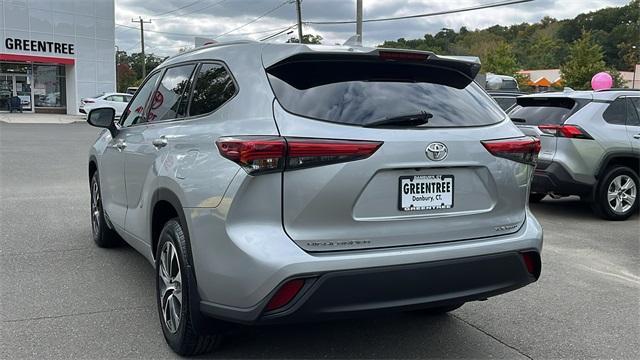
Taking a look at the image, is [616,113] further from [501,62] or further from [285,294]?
[501,62]

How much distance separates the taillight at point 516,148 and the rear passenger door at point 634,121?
5.22 m

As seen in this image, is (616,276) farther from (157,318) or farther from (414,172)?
(157,318)

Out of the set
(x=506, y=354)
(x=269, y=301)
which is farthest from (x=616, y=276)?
(x=269, y=301)

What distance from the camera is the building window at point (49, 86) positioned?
37.3 meters

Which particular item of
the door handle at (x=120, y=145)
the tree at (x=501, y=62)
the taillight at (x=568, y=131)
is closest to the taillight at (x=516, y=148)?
the door handle at (x=120, y=145)

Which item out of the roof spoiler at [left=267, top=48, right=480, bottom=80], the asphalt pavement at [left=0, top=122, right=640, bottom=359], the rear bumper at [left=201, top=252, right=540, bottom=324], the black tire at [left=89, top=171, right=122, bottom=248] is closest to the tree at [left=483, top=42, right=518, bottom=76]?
the asphalt pavement at [left=0, top=122, right=640, bottom=359]

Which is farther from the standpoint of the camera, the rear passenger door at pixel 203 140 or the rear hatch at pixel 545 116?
the rear hatch at pixel 545 116

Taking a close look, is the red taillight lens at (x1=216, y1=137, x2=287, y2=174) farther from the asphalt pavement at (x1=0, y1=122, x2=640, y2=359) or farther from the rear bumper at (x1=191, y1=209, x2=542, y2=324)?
the asphalt pavement at (x1=0, y1=122, x2=640, y2=359)

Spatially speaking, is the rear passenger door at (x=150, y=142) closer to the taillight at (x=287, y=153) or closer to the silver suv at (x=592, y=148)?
the taillight at (x=287, y=153)

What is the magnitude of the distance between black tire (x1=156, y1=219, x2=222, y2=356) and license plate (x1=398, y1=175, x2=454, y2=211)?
120cm

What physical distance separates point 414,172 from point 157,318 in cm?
214

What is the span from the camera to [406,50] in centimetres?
325

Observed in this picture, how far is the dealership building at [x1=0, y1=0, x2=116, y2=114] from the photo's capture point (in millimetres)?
34781

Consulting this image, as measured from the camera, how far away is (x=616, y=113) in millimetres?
7934
